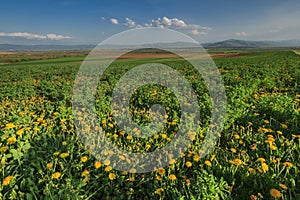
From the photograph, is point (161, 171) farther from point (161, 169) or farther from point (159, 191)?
point (159, 191)

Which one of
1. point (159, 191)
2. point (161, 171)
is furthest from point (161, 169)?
point (159, 191)

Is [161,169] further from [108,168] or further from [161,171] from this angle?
[108,168]

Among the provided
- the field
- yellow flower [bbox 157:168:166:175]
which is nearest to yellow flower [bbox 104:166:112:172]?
the field

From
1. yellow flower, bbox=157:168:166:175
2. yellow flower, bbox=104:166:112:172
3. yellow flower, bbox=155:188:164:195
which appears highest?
yellow flower, bbox=104:166:112:172

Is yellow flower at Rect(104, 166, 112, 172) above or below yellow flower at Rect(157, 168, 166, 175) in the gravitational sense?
above

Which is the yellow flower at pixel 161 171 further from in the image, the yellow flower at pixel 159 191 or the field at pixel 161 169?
the yellow flower at pixel 159 191

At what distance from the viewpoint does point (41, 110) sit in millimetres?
4988

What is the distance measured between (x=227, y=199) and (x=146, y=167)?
110 centimetres

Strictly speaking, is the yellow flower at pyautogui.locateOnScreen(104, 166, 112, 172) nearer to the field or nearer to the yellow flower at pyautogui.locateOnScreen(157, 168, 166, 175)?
the field

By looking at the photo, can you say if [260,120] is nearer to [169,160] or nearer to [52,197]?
[169,160]

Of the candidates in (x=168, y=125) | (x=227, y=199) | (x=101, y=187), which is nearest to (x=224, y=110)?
(x=168, y=125)

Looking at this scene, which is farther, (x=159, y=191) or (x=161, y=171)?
(x=161, y=171)

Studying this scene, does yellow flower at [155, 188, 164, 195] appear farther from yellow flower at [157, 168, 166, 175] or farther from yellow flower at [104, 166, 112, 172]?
yellow flower at [104, 166, 112, 172]

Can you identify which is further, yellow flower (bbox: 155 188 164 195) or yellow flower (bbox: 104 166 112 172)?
yellow flower (bbox: 104 166 112 172)
